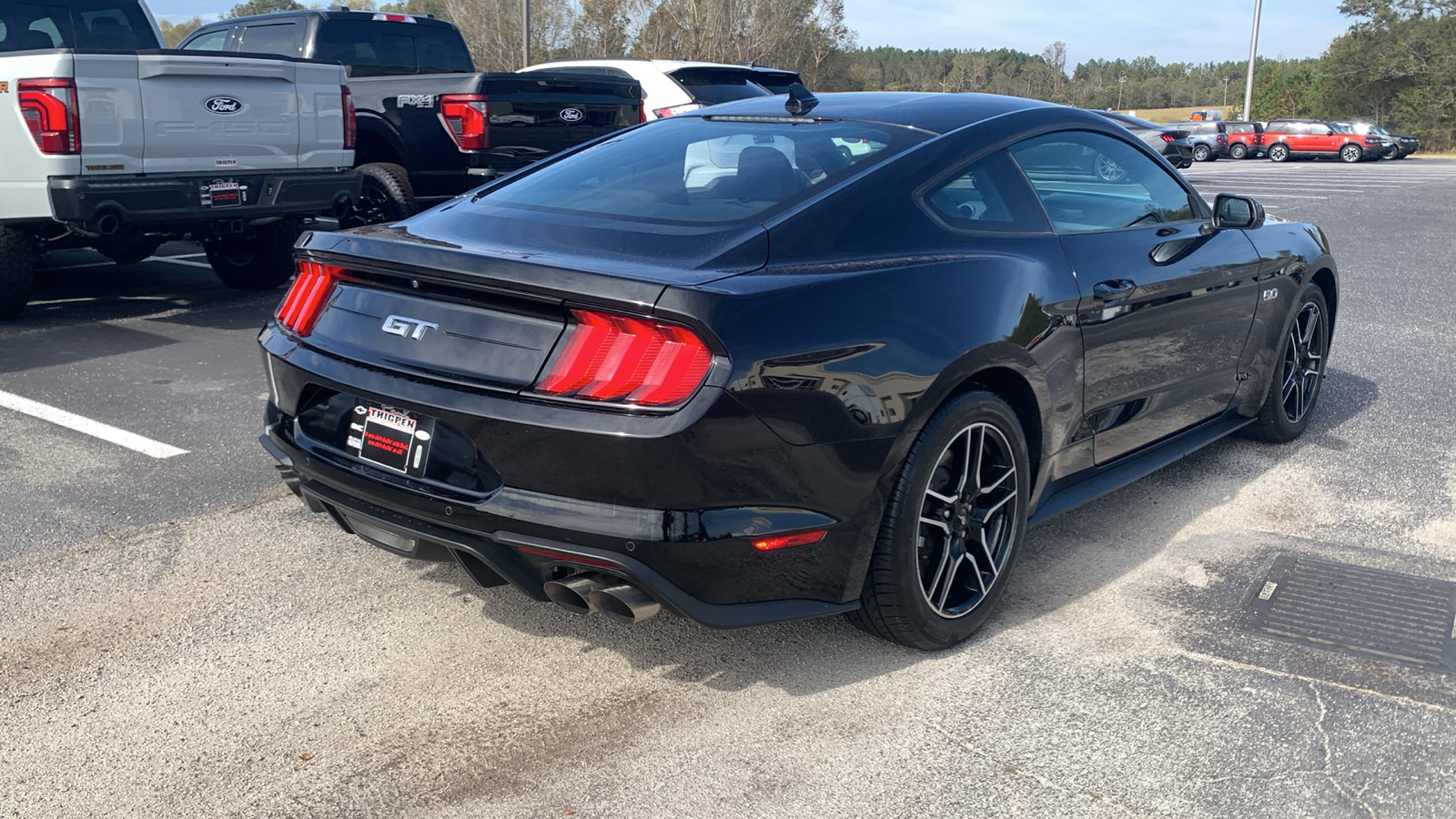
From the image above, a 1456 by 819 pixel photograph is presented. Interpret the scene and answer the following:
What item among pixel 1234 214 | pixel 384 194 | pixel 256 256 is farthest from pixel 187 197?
pixel 1234 214

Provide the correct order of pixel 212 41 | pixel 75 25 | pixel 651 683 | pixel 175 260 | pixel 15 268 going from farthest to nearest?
pixel 212 41 < pixel 175 260 < pixel 75 25 < pixel 15 268 < pixel 651 683

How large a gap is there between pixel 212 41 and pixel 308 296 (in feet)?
28.9

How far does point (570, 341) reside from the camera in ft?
9.08

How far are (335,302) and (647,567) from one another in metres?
1.18

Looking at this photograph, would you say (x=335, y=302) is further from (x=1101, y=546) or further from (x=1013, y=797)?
(x=1101, y=546)

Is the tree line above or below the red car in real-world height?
above

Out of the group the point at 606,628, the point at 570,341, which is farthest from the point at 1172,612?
the point at 570,341

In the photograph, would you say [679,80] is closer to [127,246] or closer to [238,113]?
[238,113]

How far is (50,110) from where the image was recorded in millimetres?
6547

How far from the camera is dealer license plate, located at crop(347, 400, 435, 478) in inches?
116

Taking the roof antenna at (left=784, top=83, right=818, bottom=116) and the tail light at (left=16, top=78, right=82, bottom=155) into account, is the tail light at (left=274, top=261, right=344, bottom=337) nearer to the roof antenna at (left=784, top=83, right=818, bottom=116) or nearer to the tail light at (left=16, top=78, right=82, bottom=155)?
the roof antenna at (left=784, top=83, right=818, bottom=116)

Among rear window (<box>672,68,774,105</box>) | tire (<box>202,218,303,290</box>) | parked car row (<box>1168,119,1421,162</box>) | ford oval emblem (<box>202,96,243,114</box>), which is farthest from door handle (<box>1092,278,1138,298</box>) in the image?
parked car row (<box>1168,119,1421,162</box>)

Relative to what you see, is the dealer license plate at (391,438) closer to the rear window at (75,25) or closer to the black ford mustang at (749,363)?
the black ford mustang at (749,363)

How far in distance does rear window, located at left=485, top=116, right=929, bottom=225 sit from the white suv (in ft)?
22.0
